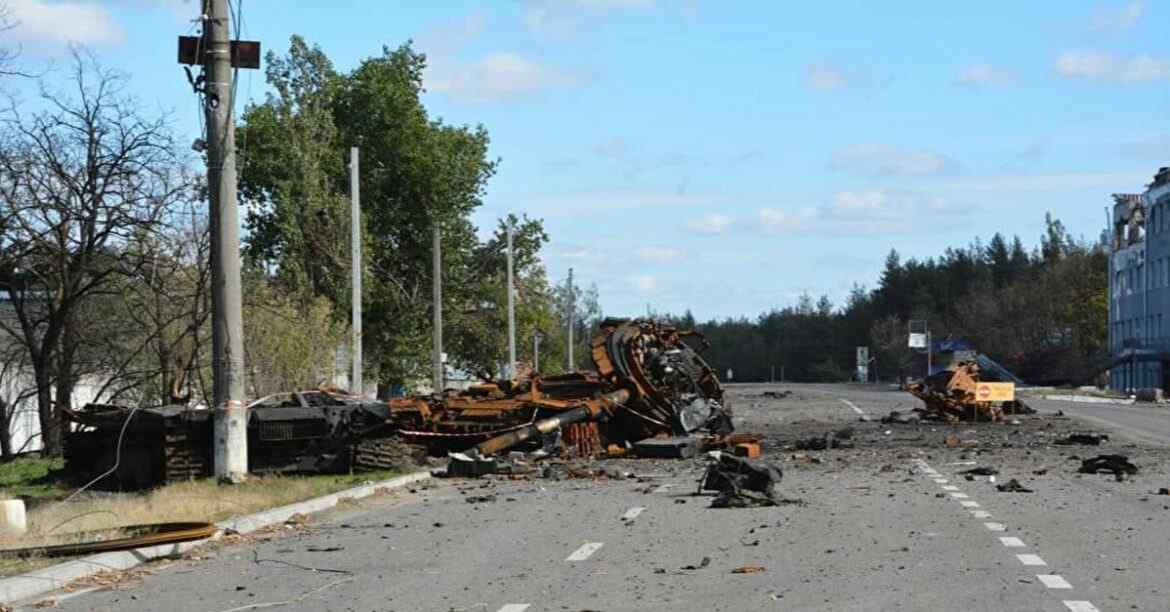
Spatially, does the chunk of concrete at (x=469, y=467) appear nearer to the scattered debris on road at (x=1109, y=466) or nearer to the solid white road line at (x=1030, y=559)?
the scattered debris on road at (x=1109, y=466)

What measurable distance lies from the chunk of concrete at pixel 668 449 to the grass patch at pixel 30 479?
32.3ft

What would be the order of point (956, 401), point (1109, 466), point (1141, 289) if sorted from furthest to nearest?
point (1141, 289)
point (956, 401)
point (1109, 466)

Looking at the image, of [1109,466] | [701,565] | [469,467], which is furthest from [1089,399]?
[701,565]

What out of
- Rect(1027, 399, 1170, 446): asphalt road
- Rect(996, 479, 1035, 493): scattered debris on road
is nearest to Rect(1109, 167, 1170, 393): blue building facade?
Rect(1027, 399, 1170, 446): asphalt road

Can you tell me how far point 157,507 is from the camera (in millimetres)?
17219

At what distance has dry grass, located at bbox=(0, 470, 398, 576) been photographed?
1465 centimetres

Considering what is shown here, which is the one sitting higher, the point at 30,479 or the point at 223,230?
the point at 223,230

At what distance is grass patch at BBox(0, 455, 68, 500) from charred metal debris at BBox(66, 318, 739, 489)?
609 mm

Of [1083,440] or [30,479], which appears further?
[1083,440]

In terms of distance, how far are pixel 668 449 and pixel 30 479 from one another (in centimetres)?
1060

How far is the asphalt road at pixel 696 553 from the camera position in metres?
10.8

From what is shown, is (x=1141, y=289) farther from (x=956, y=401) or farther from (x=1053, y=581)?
(x=1053, y=581)

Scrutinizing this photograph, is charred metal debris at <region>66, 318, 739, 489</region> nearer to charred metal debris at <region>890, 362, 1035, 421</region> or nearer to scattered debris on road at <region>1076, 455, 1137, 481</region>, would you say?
scattered debris on road at <region>1076, 455, 1137, 481</region>

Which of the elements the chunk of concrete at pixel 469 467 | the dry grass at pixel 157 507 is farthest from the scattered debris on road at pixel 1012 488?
the dry grass at pixel 157 507
